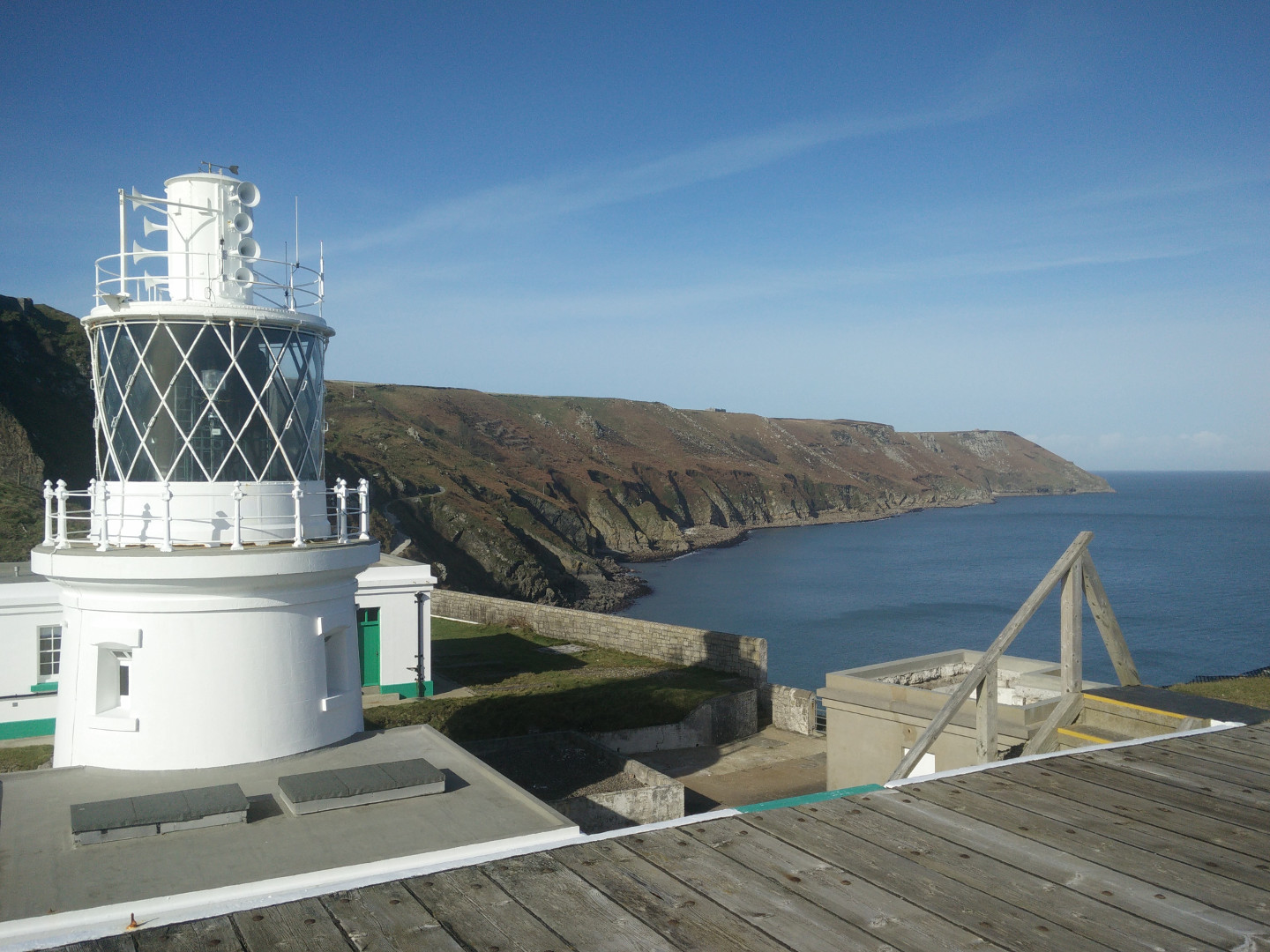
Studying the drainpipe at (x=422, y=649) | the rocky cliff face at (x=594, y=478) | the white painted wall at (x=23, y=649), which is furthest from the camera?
the rocky cliff face at (x=594, y=478)

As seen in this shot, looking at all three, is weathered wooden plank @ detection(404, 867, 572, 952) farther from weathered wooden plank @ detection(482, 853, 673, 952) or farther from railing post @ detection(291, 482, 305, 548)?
railing post @ detection(291, 482, 305, 548)

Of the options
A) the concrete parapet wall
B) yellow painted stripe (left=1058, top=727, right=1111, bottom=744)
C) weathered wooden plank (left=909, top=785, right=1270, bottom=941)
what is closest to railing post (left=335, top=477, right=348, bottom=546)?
weathered wooden plank (left=909, top=785, right=1270, bottom=941)

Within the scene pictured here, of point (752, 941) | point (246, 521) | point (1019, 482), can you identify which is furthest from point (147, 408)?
point (1019, 482)

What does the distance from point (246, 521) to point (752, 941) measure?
590 centimetres

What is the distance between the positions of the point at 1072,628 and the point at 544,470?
83.5 meters

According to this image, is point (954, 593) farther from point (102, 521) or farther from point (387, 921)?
point (387, 921)

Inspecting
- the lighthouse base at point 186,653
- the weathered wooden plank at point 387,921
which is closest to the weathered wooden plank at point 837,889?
the weathered wooden plank at point 387,921

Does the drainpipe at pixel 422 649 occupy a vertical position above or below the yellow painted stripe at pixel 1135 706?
below

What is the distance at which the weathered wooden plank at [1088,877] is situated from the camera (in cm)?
268

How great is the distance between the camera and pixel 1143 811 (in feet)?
12.0

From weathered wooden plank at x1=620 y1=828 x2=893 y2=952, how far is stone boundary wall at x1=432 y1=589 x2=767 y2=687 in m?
17.1

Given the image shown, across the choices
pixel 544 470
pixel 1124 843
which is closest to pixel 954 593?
pixel 544 470

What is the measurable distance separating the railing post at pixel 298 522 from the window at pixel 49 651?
29.2 ft

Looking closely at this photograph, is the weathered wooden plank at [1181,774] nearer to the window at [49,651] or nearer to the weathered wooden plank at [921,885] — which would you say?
the weathered wooden plank at [921,885]
